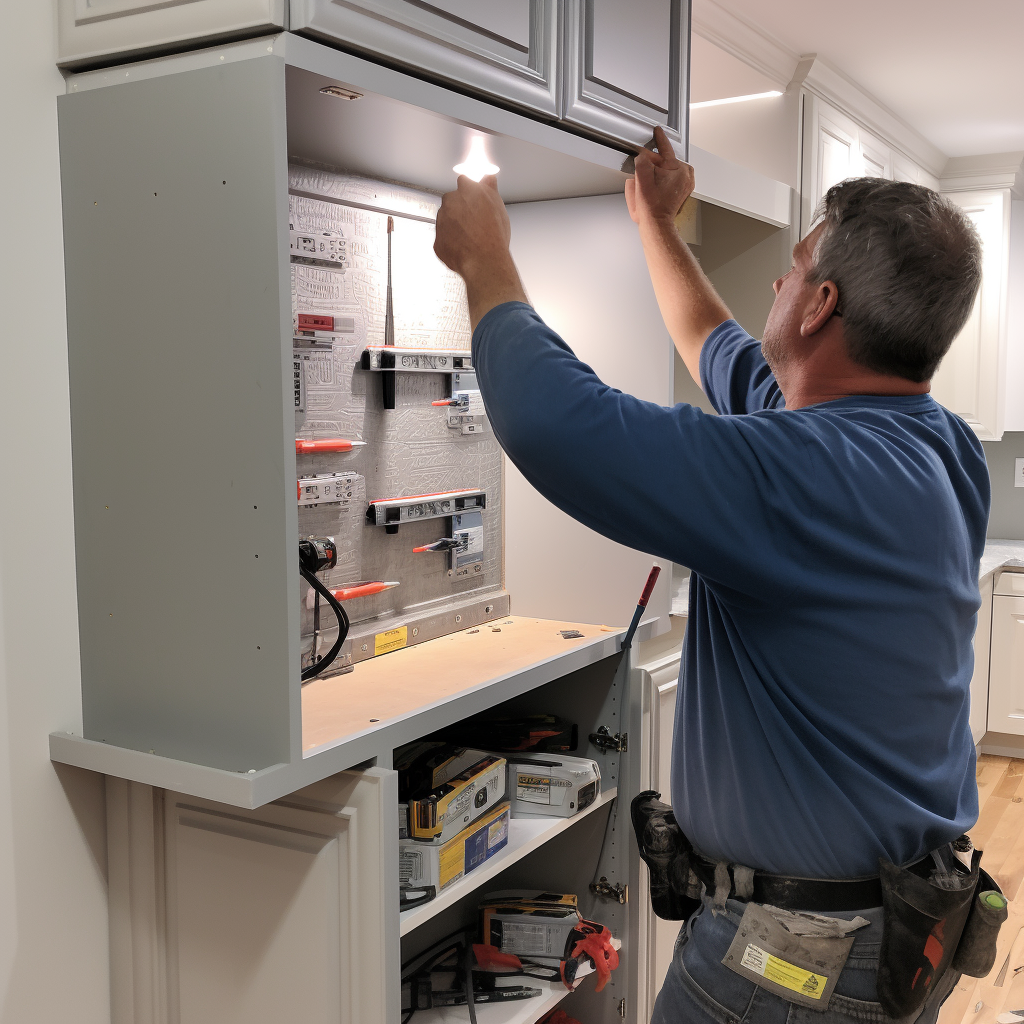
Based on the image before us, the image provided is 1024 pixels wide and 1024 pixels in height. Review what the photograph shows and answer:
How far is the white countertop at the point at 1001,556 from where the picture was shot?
4.16 m

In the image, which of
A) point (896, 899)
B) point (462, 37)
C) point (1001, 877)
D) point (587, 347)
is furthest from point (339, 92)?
point (1001, 877)

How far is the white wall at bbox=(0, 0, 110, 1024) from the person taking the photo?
1.16 metres

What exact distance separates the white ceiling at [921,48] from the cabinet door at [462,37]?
4.08 ft

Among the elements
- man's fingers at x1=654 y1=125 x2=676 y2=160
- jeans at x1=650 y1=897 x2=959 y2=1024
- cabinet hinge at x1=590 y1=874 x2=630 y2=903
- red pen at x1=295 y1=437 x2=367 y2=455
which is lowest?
cabinet hinge at x1=590 y1=874 x2=630 y2=903

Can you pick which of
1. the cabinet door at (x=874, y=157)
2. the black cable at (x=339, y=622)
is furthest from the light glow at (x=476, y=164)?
the cabinet door at (x=874, y=157)

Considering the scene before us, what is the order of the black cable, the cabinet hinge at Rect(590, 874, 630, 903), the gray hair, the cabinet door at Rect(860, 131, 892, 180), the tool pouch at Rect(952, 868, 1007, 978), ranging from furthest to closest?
the cabinet door at Rect(860, 131, 892, 180) → the cabinet hinge at Rect(590, 874, 630, 903) → the black cable → the tool pouch at Rect(952, 868, 1007, 978) → the gray hair

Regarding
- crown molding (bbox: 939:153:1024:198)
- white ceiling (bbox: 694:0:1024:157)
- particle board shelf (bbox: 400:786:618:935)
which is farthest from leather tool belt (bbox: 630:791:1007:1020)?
crown molding (bbox: 939:153:1024:198)

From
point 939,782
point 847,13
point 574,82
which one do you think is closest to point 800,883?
point 939,782

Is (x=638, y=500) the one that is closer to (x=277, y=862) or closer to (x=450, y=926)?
(x=277, y=862)

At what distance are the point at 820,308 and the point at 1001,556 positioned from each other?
12.4 ft

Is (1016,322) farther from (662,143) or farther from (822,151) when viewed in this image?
(662,143)

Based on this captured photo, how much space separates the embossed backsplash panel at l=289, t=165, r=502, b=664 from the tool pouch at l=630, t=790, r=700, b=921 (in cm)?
60

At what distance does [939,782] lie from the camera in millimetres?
1181

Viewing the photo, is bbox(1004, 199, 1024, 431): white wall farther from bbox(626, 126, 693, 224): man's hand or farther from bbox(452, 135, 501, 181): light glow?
bbox(452, 135, 501, 181): light glow
